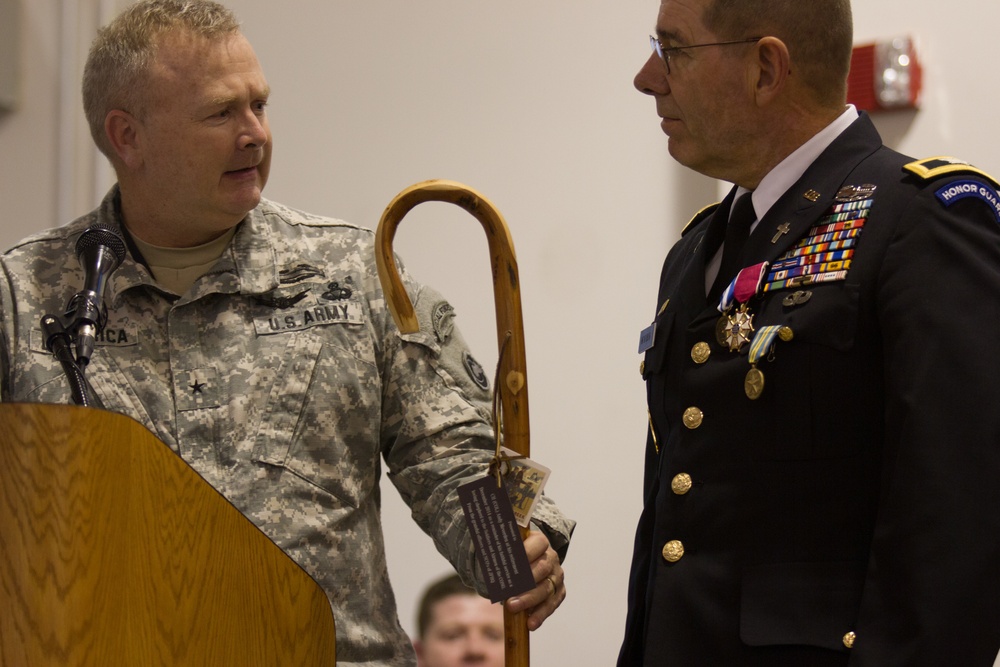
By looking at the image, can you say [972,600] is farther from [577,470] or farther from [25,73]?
[25,73]

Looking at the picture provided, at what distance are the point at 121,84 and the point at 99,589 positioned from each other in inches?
40.5

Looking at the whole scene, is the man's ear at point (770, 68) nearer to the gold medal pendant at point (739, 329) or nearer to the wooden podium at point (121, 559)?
the gold medal pendant at point (739, 329)

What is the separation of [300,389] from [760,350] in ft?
2.43

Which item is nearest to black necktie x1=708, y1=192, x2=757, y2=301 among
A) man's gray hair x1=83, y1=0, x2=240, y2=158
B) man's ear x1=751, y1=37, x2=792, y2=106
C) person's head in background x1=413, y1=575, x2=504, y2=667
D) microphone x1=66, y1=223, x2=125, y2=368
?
man's ear x1=751, y1=37, x2=792, y2=106

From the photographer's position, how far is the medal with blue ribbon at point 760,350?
4.43 feet

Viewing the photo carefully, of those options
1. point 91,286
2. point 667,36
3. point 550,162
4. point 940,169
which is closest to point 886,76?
point 550,162

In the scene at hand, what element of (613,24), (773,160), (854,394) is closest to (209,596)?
(854,394)

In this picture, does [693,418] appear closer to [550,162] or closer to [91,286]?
[91,286]

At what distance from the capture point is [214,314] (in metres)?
1.84

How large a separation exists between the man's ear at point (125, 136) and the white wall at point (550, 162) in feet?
4.03

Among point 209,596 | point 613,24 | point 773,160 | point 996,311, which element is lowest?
point 209,596

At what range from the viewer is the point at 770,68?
1462mm

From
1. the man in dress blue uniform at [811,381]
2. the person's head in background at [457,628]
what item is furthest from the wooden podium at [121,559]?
the person's head in background at [457,628]

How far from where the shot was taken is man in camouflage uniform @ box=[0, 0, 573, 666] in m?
1.75
